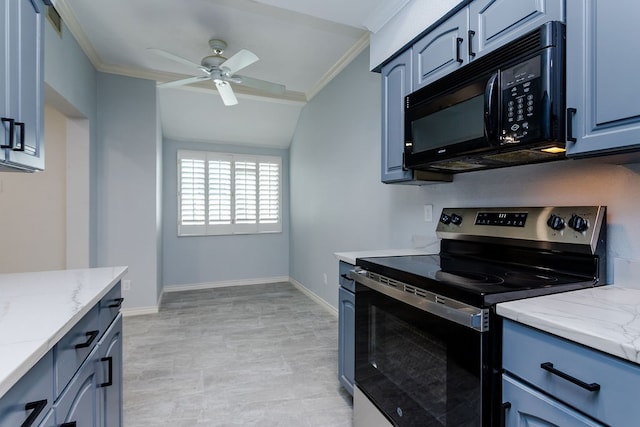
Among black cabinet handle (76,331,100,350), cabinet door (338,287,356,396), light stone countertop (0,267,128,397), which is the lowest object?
cabinet door (338,287,356,396)

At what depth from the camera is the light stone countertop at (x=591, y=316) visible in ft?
2.43

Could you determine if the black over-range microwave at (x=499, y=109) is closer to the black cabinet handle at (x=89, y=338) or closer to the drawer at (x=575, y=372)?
the drawer at (x=575, y=372)

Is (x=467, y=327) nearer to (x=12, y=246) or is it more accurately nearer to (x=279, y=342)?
(x=279, y=342)

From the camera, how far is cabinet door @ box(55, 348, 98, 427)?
96 centimetres

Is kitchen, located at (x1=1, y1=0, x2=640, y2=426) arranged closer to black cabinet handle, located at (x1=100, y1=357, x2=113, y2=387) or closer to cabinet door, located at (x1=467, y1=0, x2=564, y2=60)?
cabinet door, located at (x1=467, y1=0, x2=564, y2=60)

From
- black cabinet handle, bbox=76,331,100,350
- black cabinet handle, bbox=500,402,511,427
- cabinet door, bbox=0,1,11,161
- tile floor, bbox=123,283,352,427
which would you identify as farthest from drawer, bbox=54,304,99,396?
black cabinet handle, bbox=500,402,511,427

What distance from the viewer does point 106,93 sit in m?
3.60

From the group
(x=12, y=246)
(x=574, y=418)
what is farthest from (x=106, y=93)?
(x=574, y=418)

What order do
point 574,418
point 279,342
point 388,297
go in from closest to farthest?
point 574,418
point 388,297
point 279,342

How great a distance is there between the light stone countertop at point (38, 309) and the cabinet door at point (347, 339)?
4.09 feet

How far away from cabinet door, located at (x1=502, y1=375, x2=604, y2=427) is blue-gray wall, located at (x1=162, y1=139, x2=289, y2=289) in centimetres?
468

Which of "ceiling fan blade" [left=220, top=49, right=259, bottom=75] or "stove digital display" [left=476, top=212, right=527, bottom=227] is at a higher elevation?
"ceiling fan blade" [left=220, top=49, right=259, bottom=75]

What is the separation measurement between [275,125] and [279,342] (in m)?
3.22

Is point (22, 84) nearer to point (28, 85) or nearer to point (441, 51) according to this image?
point (28, 85)
